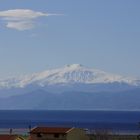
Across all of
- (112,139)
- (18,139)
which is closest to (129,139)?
(112,139)

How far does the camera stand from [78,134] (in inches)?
3561

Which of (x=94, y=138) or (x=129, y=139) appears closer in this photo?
(x=94, y=138)

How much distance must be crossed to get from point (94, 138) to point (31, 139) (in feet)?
56.0

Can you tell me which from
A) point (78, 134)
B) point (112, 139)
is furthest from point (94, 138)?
point (78, 134)

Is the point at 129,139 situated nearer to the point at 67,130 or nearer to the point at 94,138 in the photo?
the point at 94,138

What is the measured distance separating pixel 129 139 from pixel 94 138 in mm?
12120

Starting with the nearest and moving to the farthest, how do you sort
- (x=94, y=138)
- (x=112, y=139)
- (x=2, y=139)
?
(x=2, y=139)
(x=94, y=138)
(x=112, y=139)

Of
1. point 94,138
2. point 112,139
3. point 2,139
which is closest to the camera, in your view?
point 2,139

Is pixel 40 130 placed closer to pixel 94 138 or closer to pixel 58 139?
pixel 58 139

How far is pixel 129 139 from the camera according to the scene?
115 meters

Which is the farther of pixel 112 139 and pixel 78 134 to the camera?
pixel 112 139

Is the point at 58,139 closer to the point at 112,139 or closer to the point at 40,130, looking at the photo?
the point at 40,130

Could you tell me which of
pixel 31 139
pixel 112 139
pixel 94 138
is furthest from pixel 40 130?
Result: pixel 112 139

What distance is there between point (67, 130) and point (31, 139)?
16.8ft
